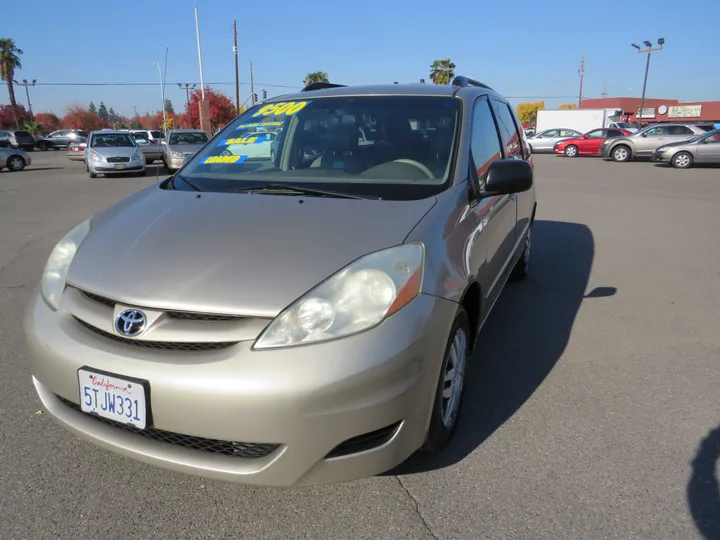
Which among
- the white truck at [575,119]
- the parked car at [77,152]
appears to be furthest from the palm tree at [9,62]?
the white truck at [575,119]

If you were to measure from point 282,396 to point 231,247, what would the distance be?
2.36ft

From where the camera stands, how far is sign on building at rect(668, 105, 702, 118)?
60.5 m

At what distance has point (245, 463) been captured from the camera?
1875 mm

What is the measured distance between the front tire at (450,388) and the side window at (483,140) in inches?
37.8

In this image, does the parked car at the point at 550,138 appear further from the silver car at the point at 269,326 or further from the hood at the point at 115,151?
the silver car at the point at 269,326

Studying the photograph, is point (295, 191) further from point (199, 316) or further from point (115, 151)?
point (115, 151)

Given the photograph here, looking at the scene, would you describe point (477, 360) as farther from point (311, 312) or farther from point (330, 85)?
point (330, 85)

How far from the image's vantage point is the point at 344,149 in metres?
3.14

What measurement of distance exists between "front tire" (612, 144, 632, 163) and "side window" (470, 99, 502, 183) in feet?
Result: 68.3

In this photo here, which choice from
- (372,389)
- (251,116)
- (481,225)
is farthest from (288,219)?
(251,116)

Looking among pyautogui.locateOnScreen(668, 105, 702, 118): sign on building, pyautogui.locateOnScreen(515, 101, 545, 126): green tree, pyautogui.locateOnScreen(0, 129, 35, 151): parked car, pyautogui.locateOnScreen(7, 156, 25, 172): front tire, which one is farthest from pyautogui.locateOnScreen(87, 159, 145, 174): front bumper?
pyautogui.locateOnScreen(515, 101, 545, 126): green tree

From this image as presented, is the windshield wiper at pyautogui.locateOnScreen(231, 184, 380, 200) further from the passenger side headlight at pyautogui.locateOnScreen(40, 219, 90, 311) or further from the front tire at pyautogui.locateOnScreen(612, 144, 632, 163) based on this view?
the front tire at pyautogui.locateOnScreen(612, 144, 632, 163)

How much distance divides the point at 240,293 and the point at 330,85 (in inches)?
105

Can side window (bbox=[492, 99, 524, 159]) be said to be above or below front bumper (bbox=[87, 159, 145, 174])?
above
